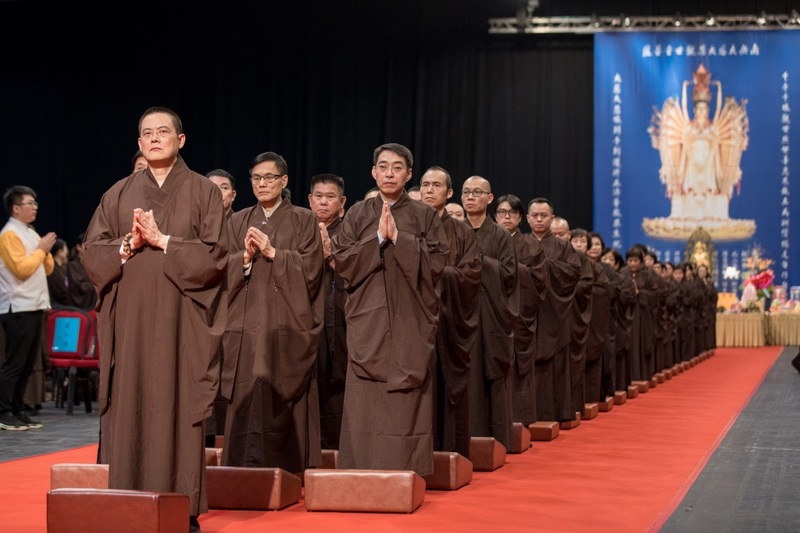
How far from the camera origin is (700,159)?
60.1 feet

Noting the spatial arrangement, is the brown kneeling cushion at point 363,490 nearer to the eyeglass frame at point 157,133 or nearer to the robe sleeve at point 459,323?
the robe sleeve at point 459,323

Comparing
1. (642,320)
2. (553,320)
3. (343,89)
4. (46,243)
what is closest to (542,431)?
(553,320)

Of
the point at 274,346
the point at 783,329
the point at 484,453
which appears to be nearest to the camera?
the point at 274,346

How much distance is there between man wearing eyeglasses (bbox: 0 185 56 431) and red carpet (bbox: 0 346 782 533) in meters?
1.40

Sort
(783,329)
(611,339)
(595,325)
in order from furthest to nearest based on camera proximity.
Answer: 1. (783,329)
2. (611,339)
3. (595,325)

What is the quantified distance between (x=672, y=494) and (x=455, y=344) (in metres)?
1.33

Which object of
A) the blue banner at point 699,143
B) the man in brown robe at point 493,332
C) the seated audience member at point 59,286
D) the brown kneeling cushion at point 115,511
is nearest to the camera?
the brown kneeling cushion at point 115,511

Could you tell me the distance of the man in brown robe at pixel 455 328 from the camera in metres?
5.71

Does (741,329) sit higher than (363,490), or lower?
higher

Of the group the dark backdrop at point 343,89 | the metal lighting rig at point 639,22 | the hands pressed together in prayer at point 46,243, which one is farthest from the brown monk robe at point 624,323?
the dark backdrop at point 343,89

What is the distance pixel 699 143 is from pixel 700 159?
28cm

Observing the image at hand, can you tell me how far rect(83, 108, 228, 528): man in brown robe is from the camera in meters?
4.04

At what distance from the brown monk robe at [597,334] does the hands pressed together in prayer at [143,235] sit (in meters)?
5.68

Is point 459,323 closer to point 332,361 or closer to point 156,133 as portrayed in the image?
point 332,361
